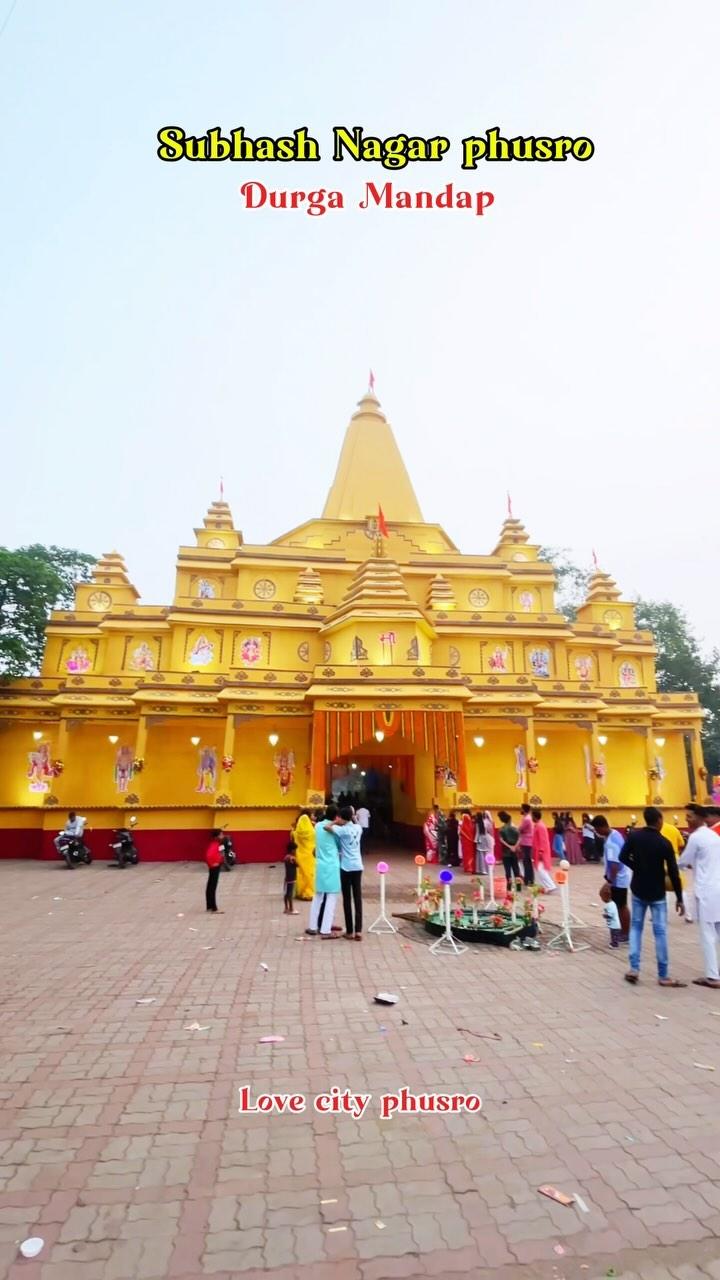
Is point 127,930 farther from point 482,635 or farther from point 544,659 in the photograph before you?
point 544,659

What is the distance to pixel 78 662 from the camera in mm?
21984

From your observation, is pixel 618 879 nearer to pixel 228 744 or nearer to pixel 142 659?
pixel 228 744

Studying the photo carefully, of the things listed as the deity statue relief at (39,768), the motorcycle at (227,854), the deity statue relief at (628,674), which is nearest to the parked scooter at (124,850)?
the motorcycle at (227,854)

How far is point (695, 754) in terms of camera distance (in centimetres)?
2202

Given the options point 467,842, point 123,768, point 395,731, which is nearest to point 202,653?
point 123,768

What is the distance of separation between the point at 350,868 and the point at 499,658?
15314 millimetres

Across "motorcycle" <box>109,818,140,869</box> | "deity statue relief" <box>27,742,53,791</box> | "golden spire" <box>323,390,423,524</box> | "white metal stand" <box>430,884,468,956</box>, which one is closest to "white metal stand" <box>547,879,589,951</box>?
"white metal stand" <box>430,884,468,956</box>

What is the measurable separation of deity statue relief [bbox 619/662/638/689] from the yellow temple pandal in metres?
0.09

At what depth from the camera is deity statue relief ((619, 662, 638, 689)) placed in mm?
24484

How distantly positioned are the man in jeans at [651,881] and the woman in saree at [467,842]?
8619mm

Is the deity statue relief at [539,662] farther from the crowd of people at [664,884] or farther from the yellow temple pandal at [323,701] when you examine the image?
the crowd of people at [664,884]

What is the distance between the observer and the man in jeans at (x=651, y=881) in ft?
19.2

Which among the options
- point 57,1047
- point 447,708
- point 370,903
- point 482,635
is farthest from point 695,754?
point 57,1047

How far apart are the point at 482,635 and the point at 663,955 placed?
16077mm
